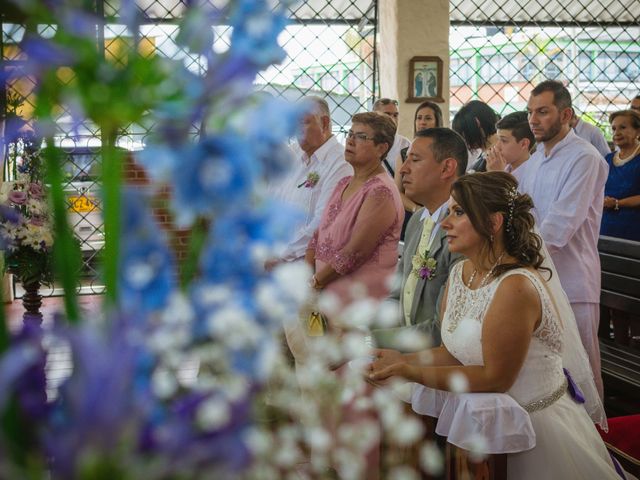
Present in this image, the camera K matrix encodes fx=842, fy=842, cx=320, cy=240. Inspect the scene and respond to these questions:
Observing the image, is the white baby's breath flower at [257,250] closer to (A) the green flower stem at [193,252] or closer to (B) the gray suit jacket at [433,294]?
(A) the green flower stem at [193,252]

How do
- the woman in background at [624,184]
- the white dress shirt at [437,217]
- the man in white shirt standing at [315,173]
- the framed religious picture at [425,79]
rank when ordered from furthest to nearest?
1. the framed religious picture at [425,79]
2. the woman in background at [624,184]
3. the man in white shirt standing at [315,173]
4. the white dress shirt at [437,217]

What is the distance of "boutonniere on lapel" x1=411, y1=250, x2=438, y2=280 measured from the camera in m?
2.65

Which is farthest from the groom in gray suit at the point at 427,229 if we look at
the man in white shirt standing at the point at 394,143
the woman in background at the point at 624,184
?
the woman in background at the point at 624,184

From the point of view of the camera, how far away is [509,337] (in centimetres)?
211

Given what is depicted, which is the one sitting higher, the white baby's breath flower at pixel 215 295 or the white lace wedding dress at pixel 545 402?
the white baby's breath flower at pixel 215 295

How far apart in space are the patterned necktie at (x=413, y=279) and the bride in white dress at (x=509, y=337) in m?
0.34

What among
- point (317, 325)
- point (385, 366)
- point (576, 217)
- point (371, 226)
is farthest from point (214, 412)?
point (576, 217)

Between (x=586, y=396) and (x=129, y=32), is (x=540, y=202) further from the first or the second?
(x=129, y=32)

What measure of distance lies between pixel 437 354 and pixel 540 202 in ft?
5.52

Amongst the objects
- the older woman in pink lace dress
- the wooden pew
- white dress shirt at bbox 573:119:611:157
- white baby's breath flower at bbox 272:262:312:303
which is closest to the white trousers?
the wooden pew

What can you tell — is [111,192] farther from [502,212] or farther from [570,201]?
[570,201]

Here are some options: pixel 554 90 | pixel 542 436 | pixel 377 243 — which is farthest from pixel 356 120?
pixel 542 436

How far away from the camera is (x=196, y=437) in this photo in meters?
0.46

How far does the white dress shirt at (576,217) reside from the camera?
3.54m
